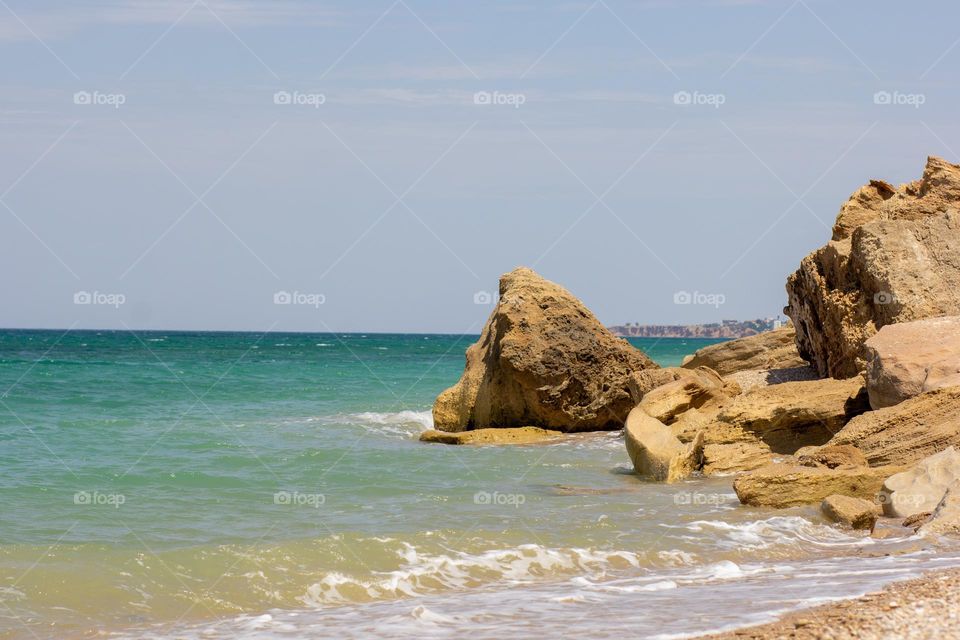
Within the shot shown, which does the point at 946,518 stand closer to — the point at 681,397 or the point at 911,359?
the point at 911,359

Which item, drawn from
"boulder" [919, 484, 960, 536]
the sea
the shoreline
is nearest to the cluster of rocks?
"boulder" [919, 484, 960, 536]

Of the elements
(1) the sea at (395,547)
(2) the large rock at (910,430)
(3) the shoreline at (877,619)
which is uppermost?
(2) the large rock at (910,430)

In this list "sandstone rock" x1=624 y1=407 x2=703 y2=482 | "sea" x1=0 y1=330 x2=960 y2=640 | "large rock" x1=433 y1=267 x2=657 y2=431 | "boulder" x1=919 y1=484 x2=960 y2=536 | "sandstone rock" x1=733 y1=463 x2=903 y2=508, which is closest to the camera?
"sea" x1=0 y1=330 x2=960 y2=640

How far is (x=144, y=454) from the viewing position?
15.5m

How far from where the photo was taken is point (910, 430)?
1070 cm

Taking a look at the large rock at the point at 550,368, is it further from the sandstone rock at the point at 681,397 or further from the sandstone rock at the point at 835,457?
the sandstone rock at the point at 835,457

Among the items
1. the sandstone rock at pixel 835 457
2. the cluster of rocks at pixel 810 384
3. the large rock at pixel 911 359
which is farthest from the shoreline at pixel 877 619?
the large rock at pixel 911 359

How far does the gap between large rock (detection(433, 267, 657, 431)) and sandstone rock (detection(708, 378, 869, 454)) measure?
209 inches

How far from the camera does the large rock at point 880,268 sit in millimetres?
13188

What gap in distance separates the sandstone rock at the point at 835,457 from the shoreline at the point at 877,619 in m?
4.13

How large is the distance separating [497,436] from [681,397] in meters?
4.21

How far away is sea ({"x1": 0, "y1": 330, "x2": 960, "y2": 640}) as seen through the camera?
694 cm

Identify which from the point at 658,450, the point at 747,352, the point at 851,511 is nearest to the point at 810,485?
the point at 851,511

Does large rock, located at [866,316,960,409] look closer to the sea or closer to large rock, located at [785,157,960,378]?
large rock, located at [785,157,960,378]
